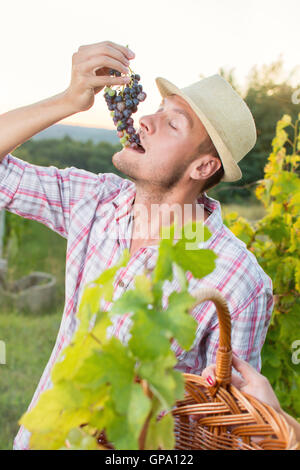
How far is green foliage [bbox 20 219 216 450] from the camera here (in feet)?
1.98

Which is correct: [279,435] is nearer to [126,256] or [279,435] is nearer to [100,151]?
[126,256]

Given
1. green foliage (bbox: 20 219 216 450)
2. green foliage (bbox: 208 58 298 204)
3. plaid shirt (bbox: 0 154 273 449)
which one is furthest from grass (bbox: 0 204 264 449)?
green foliage (bbox: 208 58 298 204)

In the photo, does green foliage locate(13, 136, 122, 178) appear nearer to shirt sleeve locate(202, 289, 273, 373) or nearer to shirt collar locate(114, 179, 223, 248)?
shirt collar locate(114, 179, 223, 248)

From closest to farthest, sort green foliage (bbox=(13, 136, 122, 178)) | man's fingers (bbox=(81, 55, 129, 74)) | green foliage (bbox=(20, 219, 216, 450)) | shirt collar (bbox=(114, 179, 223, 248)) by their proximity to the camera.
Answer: green foliage (bbox=(20, 219, 216, 450))
man's fingers (bbox=(81, 55, 129, 74))
shirt collar (bbox=(114, 179, 223, 248))
green foliage (bbox=(13, 136, 122, 178))

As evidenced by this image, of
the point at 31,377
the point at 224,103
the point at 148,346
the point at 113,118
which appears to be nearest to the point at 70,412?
the point at 148,346

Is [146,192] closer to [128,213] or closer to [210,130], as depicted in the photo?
[128,213]

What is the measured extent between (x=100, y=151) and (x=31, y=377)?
15.9 feet

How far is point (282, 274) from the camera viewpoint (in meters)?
2.20

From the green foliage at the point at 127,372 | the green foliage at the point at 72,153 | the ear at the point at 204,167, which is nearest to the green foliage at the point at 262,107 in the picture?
the green foliage at the point at 72,153

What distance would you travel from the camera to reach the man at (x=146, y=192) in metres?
1.51

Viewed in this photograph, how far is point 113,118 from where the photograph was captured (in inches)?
64.5

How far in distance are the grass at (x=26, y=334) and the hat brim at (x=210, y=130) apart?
1.91 m

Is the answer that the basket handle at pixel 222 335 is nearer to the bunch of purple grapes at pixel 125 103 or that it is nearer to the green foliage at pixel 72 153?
the bunch of purple grapes at pixel 125 103

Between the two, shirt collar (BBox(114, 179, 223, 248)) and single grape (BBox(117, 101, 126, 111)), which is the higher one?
single grape (BBox(117, 101, 126, 111))
